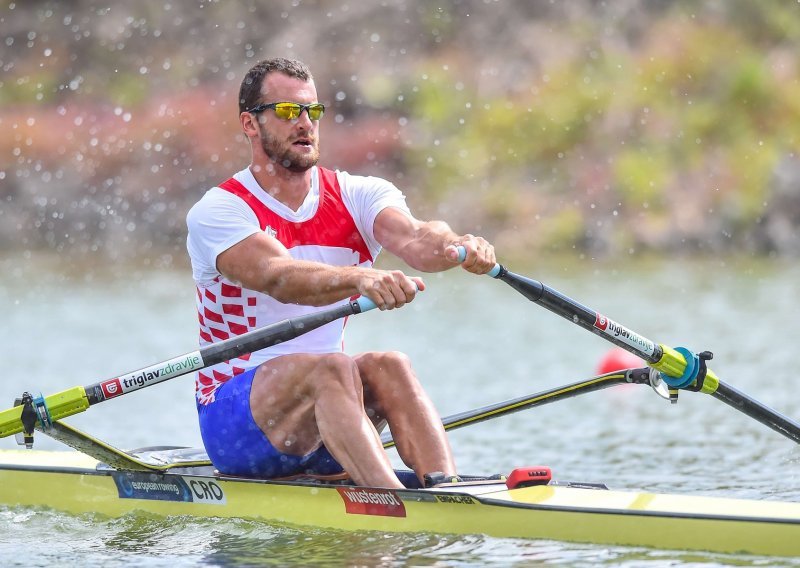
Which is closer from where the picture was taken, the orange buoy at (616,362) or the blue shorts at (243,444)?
the blue shorts at (243,444)

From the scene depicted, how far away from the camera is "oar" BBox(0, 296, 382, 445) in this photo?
197 inches

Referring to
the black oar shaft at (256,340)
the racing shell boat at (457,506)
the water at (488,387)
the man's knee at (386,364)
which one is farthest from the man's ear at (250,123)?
the water at (488,387)

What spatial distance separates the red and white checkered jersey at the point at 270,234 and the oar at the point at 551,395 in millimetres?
711

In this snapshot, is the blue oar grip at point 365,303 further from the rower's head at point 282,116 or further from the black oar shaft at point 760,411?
the black oar shaft at point 760,411

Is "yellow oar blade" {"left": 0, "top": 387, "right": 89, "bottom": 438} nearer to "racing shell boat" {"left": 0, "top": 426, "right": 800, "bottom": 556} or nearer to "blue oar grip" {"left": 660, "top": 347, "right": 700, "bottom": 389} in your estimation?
"racing shell boat" {"left": 0, "top": 426, "right": 800, "bottom": 556}

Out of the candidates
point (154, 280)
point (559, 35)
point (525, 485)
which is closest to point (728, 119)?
point (559, 35)

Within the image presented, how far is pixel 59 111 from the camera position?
30906 mm

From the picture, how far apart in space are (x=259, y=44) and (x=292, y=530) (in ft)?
93.9

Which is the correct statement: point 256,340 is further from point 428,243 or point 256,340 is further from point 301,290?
point 428,243

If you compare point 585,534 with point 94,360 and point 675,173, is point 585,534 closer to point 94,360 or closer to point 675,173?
point 94,360

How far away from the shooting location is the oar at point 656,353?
525cm

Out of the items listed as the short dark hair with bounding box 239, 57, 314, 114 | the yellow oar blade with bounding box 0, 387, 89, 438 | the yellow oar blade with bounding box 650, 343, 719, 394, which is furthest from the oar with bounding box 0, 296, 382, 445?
the yellow oar blade with bounding box 650, 343, 719, 394

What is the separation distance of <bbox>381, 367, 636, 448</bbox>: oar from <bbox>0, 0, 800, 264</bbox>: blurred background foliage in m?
17.0

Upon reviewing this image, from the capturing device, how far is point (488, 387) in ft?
33.8
